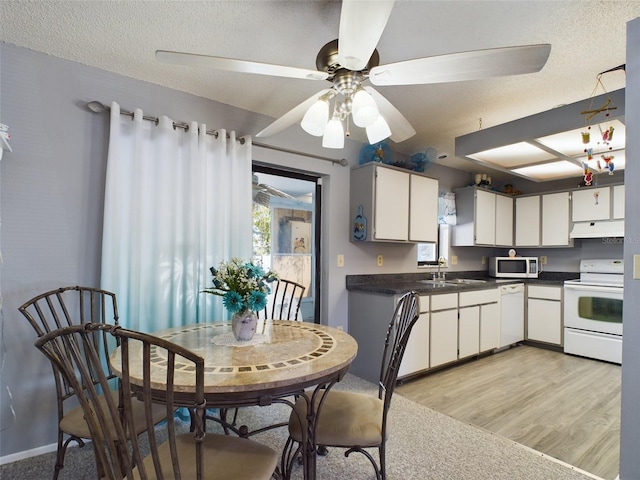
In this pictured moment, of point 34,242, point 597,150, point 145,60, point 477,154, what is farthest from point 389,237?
point 34,242

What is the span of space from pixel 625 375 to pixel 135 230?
2.82 metres

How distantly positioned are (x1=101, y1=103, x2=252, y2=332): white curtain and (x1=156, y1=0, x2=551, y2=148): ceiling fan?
3.28 feet

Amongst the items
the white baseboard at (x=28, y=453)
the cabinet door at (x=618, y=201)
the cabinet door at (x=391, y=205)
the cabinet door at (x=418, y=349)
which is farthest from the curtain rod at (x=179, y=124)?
the cabinet door at (x=618, y=201)

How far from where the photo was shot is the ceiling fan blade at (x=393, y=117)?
162cm

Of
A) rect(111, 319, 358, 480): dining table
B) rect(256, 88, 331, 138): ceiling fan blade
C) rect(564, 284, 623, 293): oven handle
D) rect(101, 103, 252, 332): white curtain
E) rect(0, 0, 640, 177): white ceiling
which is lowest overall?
rect(111, 319, 358, 480): dining table

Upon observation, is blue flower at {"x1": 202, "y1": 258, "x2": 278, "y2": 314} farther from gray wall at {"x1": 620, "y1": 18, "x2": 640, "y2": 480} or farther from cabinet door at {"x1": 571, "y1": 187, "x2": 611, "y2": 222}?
cabinet door at {"x1": 571, "y1": 187, "x2": 611, "y2": 222}

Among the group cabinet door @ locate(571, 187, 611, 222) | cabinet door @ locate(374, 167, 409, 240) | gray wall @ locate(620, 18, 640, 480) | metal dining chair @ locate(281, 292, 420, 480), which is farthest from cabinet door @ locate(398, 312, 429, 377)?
cabinet door @ locate(571, 187, 611, 222)

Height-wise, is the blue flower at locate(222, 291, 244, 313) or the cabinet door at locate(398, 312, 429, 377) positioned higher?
the blue flower at locate(222, 291, 244, 313)

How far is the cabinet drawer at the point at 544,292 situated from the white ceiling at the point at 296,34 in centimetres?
250

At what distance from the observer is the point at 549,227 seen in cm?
436

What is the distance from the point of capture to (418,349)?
3.03 meters

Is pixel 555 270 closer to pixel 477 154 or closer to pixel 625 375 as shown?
pixel 477 154

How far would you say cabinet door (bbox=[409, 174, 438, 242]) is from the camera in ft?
11.4

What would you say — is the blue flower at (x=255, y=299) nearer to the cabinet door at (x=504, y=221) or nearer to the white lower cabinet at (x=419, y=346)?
the white lower cabinet at (x=419, y=346)
